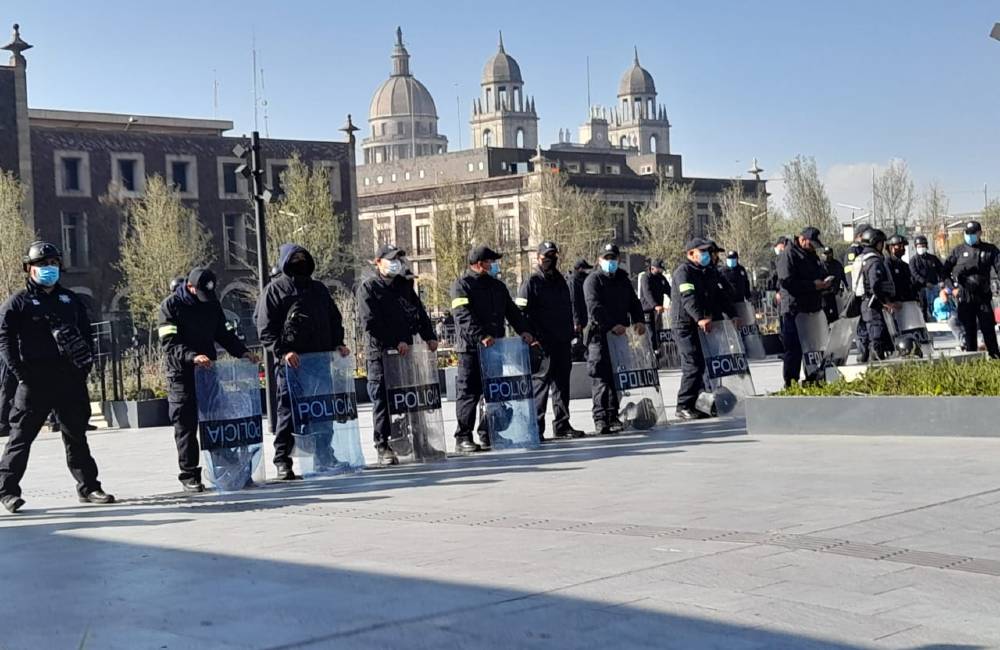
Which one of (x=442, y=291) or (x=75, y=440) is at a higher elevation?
(x=442, y=291)

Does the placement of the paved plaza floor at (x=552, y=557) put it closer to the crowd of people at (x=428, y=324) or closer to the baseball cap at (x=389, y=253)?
the crowd of people at (x=428, y=324)

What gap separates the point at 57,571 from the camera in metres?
8.34

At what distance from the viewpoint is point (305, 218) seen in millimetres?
65188

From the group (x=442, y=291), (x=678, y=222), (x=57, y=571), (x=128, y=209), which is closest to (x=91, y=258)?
(x=128, y=209)

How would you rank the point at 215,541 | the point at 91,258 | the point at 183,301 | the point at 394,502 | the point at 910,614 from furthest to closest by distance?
the point at 91,258, the point at 183,301, the point at 394,502, the point at 215,541, the point at 910,614

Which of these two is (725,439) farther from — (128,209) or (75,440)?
(128,209)

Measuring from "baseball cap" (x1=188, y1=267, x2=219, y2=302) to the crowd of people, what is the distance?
2cm

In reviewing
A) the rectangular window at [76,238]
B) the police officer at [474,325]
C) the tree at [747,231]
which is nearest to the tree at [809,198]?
the tree at [747,231]

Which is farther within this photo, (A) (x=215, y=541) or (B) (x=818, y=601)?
(A) (x=215, y=541)

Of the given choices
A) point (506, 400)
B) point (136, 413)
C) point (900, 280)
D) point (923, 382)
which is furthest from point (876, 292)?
point (136, 413)

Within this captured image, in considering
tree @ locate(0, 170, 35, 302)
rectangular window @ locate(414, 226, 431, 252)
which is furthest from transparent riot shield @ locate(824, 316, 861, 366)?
rectangular window @ locate(414, 226, 431, 252)

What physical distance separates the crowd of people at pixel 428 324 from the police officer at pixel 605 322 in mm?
13

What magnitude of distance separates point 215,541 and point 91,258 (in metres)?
60.8

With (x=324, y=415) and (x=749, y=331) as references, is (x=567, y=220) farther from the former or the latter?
(x=324, y=415)
